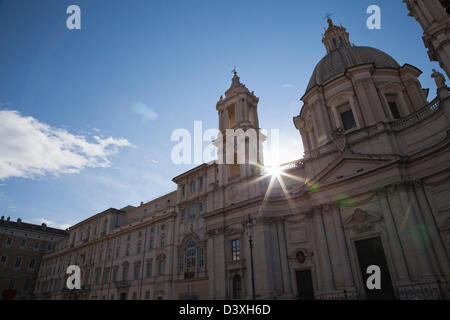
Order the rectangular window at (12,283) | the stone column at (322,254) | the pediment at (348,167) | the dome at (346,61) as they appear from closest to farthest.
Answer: the stone column at (322,254) < the pediment at (348,167) < the dome at (346,61) < the rectangular window at (12,283)

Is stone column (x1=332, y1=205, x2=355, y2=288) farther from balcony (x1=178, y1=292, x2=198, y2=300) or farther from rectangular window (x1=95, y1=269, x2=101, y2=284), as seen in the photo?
rectangular window (x1=95, y1=269, x2=101, y2=284)

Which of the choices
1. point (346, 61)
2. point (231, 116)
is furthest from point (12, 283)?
point (346, 61)

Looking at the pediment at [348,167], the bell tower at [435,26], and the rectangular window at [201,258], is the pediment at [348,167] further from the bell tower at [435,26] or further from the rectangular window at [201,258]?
the rectangular window at [201,258]

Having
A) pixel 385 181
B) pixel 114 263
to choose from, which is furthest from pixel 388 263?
pixel 114 263

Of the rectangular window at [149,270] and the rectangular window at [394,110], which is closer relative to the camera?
the rectangular window at [394,110]

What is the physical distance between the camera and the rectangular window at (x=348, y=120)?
28.3 meters

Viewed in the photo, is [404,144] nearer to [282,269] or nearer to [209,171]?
[282,269]

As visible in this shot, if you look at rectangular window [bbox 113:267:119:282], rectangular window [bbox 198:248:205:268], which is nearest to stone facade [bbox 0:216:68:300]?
rectangular window [bbox 113:267:119:282]

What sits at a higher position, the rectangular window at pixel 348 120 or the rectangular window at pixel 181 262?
the rectangular window at pixel 348 120

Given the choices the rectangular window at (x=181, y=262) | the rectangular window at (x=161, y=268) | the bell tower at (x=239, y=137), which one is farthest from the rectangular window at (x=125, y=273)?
the bell tower at (x=239, y=137)

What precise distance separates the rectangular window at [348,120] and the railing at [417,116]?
4994 mm

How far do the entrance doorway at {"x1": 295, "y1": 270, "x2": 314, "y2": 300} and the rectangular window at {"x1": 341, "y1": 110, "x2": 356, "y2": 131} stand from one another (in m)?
14.8

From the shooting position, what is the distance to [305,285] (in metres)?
23.5

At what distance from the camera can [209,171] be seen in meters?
34.8
